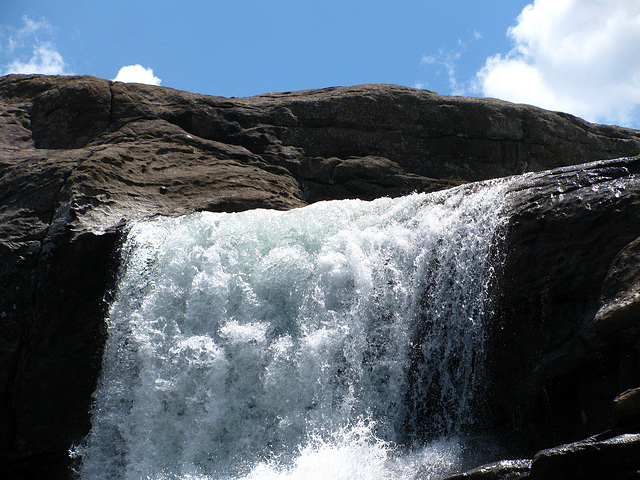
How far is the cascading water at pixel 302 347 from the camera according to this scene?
6.45m

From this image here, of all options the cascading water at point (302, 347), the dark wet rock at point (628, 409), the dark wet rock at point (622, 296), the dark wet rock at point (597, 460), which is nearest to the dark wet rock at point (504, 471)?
the dark wet rock at point (597, 460)

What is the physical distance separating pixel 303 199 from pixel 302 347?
3.99 m

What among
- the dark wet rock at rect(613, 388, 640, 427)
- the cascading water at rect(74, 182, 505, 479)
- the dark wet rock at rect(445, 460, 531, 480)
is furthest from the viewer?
the cascading water at rect(74, 182, 505, 479)

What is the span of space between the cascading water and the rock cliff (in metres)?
0.42

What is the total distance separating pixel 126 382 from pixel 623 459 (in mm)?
5465

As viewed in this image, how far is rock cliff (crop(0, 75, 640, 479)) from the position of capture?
6.03 m

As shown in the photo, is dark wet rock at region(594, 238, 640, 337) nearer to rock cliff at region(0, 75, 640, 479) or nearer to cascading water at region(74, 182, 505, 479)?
rock cliff at region(0, 75, 640, 479)

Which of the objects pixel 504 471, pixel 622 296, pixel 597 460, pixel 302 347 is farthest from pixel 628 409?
pixel 302 347

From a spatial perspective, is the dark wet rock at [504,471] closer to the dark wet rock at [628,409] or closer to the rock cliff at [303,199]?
the rock cliff at [303,199]

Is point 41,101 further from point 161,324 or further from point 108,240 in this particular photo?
point 161,324

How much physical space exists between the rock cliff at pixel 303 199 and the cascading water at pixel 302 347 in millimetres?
423

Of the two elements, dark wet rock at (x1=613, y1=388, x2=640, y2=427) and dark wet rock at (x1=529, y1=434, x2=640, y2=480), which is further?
dark wet rock at (x1=613, y1=388, x2=640, y2=427)

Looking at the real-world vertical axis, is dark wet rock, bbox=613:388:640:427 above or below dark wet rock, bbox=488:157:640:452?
below

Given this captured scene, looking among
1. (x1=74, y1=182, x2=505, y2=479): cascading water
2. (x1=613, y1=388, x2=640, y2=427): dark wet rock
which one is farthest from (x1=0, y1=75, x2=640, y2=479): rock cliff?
(x1=74, y1=182, x2=505, y2=479): cascading water
